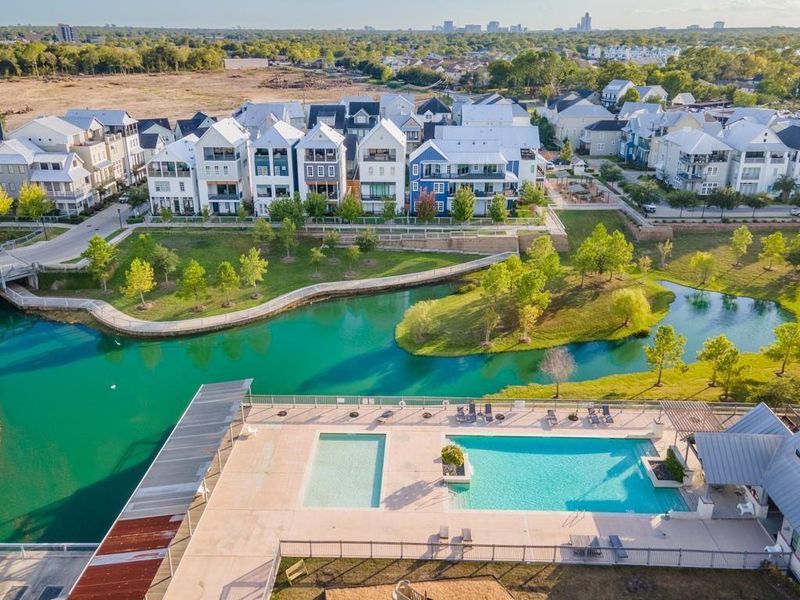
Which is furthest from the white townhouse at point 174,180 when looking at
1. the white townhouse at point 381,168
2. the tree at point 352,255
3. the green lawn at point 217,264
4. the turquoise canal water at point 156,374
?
the turquoise canal water at point 156,374

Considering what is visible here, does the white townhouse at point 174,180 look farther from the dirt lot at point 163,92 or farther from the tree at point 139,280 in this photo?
the dirt lot at point 163,92

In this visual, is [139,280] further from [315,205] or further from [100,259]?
[315,205]

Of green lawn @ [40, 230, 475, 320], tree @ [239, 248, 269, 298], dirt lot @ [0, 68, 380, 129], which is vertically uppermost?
dirt lot @ [0, 68, 380, 129]

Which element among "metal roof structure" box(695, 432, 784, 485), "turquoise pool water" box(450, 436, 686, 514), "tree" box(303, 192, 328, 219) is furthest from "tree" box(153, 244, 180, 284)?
"metal roof structure" box(695, 432, 784, 485)

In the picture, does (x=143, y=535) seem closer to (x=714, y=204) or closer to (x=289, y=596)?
(x=289, y=596)

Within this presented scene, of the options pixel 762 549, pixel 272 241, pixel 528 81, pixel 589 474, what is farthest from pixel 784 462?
pixel 528 81

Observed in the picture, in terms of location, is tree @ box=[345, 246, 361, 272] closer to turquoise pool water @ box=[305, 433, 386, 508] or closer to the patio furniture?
turquoise pool water @ box=[305, 433, 386, 508]
